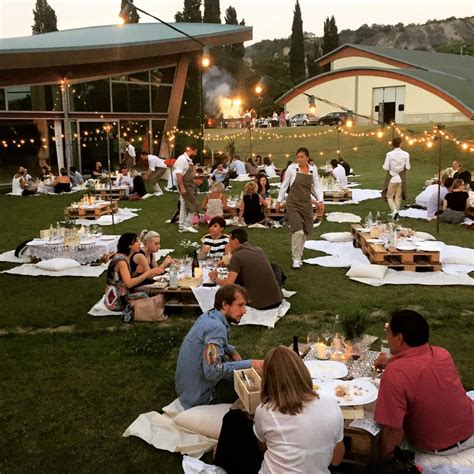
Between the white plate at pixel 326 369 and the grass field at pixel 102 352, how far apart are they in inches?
51.5

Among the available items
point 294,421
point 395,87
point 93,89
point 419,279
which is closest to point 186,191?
point 419,279

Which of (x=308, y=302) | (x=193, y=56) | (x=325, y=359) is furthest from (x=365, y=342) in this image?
(x=193, y=56)

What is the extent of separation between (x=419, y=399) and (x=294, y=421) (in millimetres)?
874

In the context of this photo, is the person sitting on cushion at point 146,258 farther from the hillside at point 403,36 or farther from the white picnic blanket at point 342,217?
the hillside at point 403,36

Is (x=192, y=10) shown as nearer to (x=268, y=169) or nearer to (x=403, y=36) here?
(x=268, y=169)

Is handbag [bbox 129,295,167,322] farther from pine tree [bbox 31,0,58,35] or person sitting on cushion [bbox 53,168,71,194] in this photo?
pine tree [bbox 31,0,58,35]

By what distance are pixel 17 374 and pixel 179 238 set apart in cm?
695

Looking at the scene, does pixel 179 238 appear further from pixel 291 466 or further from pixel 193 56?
pixel 193 56

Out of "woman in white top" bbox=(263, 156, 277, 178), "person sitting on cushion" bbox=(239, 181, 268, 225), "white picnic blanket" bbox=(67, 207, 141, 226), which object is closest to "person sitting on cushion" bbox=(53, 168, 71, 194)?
"white picnic blanket" bbox=(67, 207, 141, 226)

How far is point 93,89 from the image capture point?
27.8 metres

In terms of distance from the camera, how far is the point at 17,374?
6.25 meters

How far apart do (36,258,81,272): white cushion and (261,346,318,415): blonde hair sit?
25.4ft

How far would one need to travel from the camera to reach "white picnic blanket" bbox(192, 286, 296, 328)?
24.3ft

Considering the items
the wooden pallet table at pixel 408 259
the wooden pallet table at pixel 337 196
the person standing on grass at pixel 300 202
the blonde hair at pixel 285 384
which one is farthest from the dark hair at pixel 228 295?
the wooden pallet table at pixel 337 196
